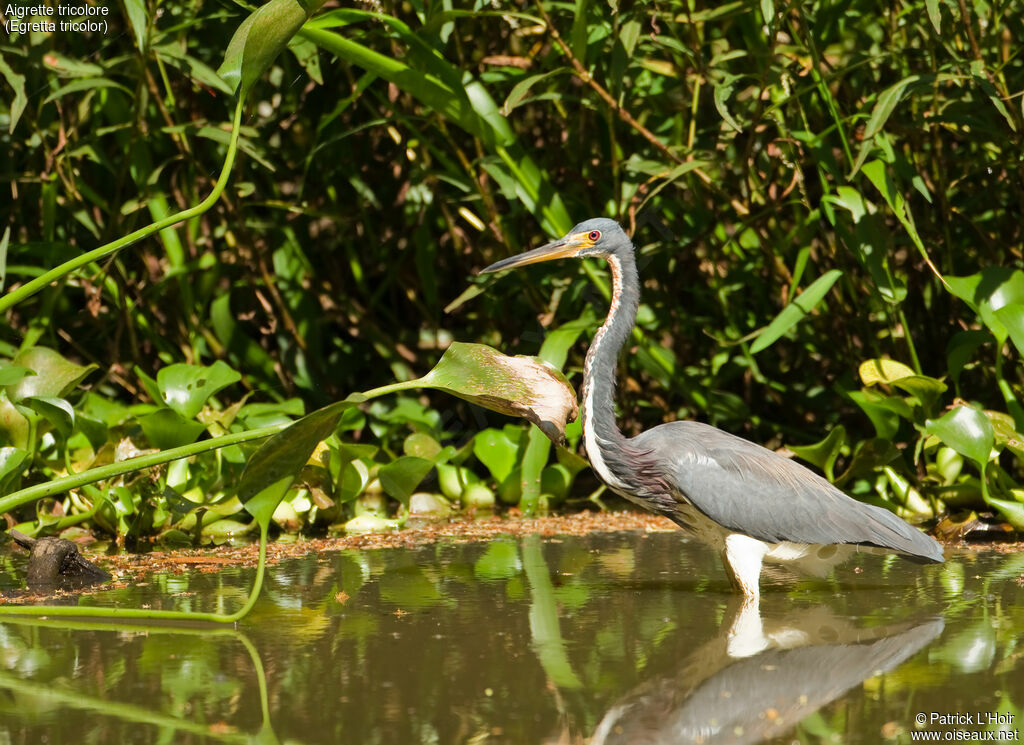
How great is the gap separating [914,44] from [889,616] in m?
3.32

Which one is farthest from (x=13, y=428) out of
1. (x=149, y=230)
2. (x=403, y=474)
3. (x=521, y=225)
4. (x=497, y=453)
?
(x=521, y=225)

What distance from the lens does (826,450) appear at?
492 centimetres

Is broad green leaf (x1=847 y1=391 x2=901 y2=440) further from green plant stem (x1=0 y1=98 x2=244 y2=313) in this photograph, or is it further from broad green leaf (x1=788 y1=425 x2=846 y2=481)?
green plant stem (x1=0 y1=98 x2=244 y2=313)

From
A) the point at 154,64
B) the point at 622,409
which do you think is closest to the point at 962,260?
the point at 622,409

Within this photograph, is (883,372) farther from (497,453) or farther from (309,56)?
(309,56)

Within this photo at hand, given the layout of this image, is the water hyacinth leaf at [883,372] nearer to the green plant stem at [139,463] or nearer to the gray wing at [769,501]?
the gray wing at [769,501]

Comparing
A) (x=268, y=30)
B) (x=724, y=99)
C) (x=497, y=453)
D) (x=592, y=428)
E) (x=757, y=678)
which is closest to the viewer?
(x=757, y=678)

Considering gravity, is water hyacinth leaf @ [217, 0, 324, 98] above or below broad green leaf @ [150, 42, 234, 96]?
below

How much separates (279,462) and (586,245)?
182 cm

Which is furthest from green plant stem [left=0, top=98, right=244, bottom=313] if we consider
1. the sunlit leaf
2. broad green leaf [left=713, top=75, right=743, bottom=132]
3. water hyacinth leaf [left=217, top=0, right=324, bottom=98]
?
the sunlit leaf

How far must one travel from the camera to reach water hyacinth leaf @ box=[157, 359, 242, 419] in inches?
197

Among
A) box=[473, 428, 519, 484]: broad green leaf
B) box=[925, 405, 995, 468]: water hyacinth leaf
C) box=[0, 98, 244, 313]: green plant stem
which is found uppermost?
box=[0, 98, 244, 313]: green plant stem

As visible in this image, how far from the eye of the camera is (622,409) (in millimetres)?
6320

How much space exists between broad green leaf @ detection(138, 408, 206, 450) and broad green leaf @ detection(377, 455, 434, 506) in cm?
76
